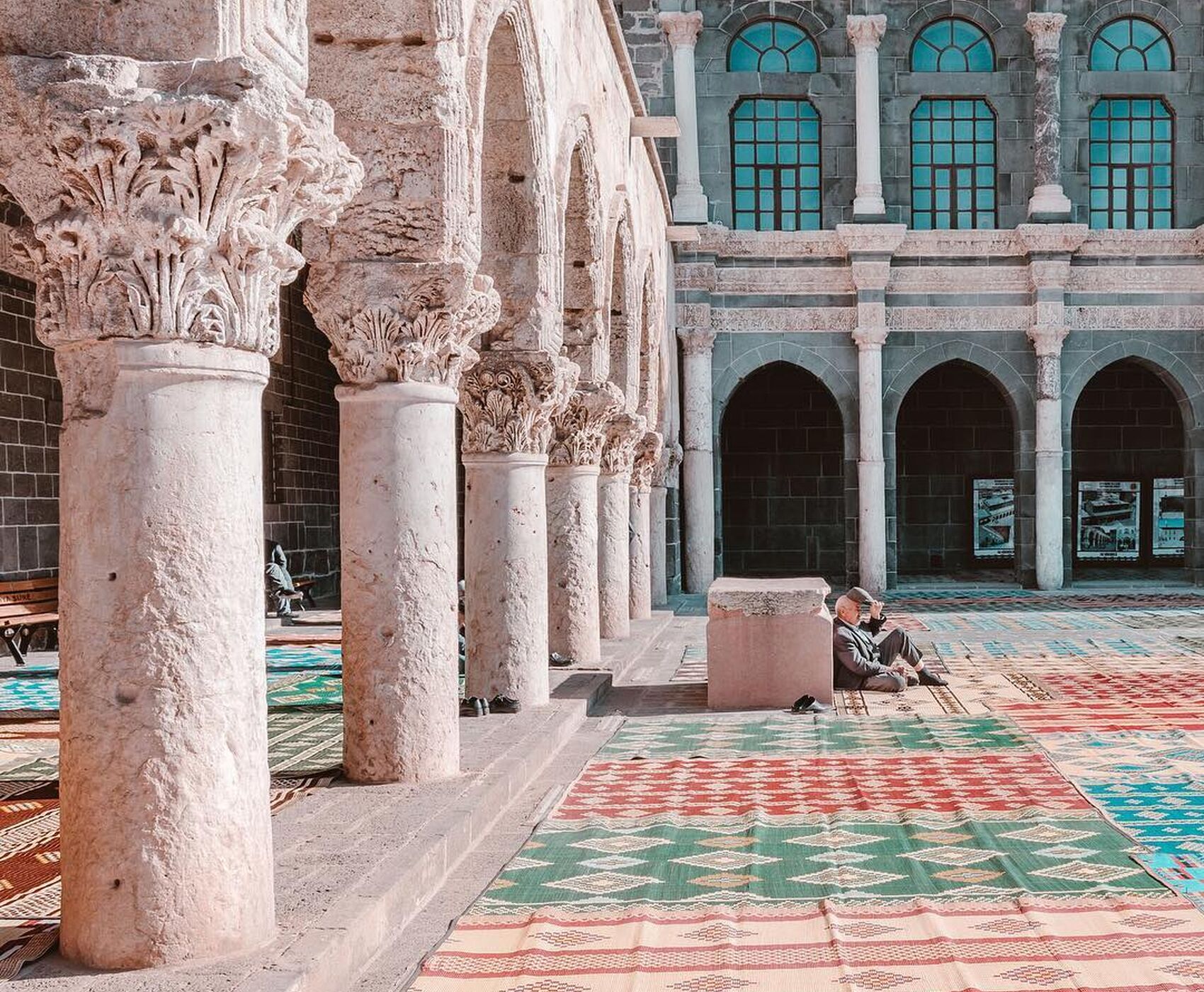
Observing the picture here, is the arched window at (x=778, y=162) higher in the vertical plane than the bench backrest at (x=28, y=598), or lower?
higher

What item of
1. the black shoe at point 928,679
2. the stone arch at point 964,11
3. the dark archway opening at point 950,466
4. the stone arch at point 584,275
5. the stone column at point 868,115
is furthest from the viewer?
the dark archway opening at point 950,466

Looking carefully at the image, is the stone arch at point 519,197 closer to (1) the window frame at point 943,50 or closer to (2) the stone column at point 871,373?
(2) the stone column at point 871,373

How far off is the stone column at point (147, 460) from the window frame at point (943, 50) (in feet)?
60.5

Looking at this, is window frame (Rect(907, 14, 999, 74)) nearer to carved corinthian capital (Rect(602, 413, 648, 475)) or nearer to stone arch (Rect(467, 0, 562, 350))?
carved corinthian capital (Rect(602, 413, 648, 475))

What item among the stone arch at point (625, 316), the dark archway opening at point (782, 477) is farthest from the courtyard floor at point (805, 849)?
the dark archway opening at point (782, 477)

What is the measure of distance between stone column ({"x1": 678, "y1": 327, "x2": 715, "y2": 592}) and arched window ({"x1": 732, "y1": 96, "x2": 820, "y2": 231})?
6.40 feet

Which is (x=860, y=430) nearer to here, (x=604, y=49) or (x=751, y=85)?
(x=751, y=85)

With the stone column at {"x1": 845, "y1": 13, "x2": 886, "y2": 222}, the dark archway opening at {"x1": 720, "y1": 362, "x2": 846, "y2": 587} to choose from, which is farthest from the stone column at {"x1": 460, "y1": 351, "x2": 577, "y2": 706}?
the dark archway opening at {"x1": 720, "y1": 362, "x2": 846, "y2": 587}

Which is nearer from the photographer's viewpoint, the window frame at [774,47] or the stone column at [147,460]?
the stone column at [147,460]

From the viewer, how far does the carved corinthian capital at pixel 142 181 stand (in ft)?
10.8


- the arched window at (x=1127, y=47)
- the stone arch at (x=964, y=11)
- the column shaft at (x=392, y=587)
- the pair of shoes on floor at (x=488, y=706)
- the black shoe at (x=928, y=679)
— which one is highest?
the stone arch at (x=964, y=11)

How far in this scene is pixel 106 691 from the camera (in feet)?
11.2

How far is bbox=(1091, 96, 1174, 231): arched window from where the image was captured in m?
20.5

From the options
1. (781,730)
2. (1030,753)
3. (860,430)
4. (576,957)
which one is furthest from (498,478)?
(860,430)
